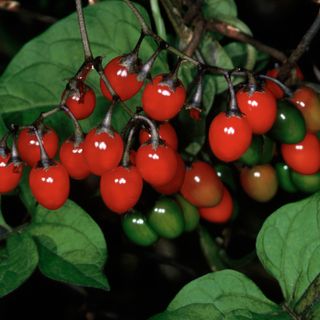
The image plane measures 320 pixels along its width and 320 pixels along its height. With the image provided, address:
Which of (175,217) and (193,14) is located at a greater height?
(193,14)

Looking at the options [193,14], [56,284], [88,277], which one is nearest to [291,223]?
[88,277]

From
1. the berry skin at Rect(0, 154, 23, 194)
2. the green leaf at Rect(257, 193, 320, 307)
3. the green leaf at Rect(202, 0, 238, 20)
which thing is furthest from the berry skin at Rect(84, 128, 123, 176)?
the green leaf at Rect(202, 0, 238, 20)

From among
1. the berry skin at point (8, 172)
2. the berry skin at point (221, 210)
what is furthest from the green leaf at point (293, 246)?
the berry skin at point (8, 172)

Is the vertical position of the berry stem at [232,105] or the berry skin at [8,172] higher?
the berry stem at [232,105]

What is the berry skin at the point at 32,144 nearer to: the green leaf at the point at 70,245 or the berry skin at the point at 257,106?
the green leaf at the point at 70,245

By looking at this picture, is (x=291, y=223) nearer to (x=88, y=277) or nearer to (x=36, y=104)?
(x=88, y=277)
